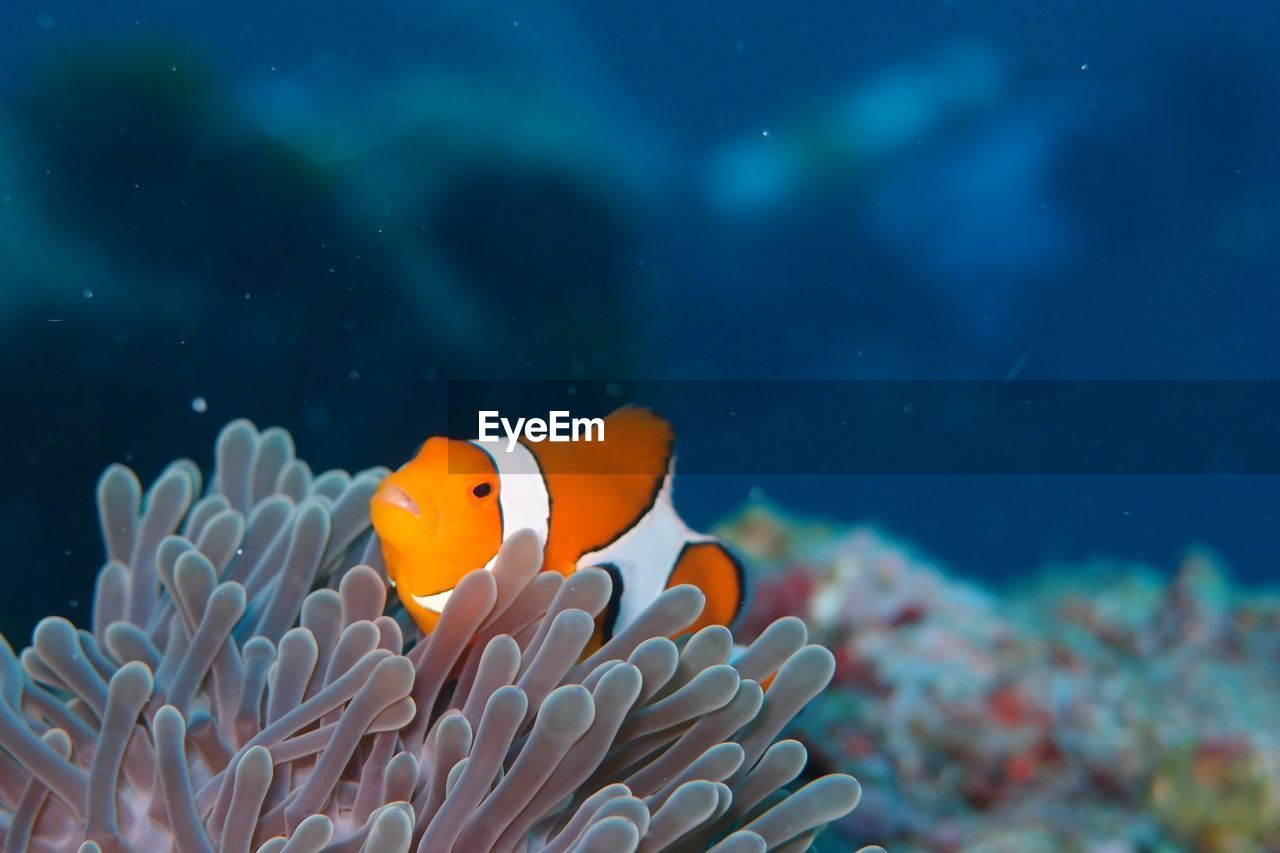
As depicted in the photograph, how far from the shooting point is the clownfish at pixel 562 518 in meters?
1.22

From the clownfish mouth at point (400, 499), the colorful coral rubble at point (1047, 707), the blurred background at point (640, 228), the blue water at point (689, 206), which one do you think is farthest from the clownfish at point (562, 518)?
the blue water at point (689, 206)

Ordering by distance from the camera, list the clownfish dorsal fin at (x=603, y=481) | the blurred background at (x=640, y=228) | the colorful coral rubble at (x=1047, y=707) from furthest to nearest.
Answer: the blurred background at (x=640, y=228) < the colorful coral rubble at (x=1047, y=707) < the clownfish dorsal fin at (x=603, y=481)

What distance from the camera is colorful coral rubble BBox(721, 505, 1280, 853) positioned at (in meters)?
1.67

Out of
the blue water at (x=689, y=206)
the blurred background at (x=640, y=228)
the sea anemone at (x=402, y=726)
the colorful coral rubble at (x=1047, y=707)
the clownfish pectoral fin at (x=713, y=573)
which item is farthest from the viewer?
the blue water at (x=689, y=206)

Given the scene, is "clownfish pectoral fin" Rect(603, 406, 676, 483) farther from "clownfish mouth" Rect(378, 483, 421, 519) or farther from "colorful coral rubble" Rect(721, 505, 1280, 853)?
"colorful coral rubble" Rect(721, 505, 1280, 853)

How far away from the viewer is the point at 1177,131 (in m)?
6.44

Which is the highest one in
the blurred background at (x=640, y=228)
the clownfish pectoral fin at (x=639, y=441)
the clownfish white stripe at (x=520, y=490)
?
the blurred background at (x=640, y=228)

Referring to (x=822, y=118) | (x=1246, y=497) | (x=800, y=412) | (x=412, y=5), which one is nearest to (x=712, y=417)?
(x=800, y=412)

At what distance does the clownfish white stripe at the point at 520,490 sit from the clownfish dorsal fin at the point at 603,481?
0.04 feet

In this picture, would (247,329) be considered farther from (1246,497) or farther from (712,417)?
(1246,497)

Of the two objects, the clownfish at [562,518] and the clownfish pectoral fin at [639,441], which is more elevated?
the clownfish pectoral fin at [639,441]

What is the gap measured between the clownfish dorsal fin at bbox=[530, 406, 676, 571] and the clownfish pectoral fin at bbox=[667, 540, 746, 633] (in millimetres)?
108

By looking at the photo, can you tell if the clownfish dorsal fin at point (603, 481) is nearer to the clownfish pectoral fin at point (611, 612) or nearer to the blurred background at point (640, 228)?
the clownfish pectoral fin at point (611, 612)

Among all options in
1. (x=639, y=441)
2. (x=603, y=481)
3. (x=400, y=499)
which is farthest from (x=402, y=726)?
(x=639, y=441)
